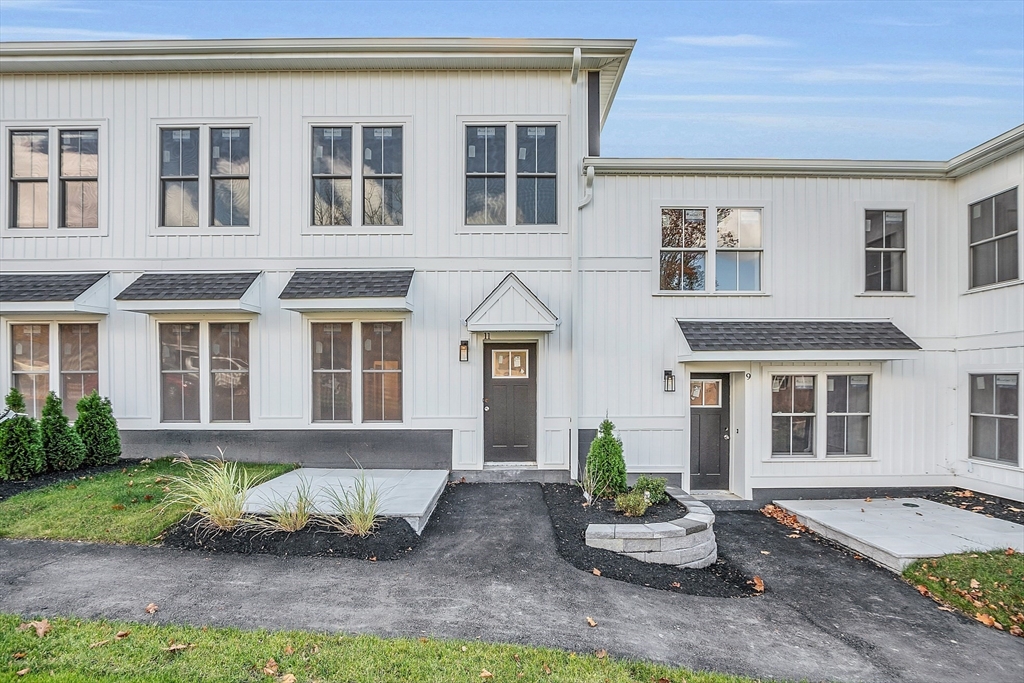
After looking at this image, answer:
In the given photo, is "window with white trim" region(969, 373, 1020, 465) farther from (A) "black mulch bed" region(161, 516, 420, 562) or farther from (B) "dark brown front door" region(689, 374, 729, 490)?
(A) "black mulch bed" region(161, 516, 420, 562)

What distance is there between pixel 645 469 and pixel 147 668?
6.91 metres

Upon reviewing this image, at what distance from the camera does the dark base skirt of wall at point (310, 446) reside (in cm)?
832

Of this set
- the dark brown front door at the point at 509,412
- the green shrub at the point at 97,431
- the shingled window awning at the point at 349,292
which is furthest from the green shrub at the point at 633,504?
the green shrub at the point at 97,431

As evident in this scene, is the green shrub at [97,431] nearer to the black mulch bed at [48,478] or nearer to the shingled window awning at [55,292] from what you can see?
the black mulch bed at [48,478]

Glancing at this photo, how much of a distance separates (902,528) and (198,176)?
481 inches

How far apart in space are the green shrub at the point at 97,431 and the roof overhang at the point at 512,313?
20.4ft

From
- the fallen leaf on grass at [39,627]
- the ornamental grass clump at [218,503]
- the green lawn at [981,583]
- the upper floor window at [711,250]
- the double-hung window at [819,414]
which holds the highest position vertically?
the upper floor window at [711,250]

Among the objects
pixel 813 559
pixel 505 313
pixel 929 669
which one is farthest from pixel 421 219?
pixel 929 669

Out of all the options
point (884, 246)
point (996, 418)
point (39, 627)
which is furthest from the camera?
point (884, 246)

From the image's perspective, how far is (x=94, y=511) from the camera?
583cm

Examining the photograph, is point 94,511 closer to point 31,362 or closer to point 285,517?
point 285,517

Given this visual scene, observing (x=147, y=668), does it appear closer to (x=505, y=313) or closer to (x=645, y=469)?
(x=505, y=313)

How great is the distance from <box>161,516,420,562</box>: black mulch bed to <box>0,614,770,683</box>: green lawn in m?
1.45

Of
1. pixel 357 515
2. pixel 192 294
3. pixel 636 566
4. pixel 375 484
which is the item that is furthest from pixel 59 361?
pixel 636 566
